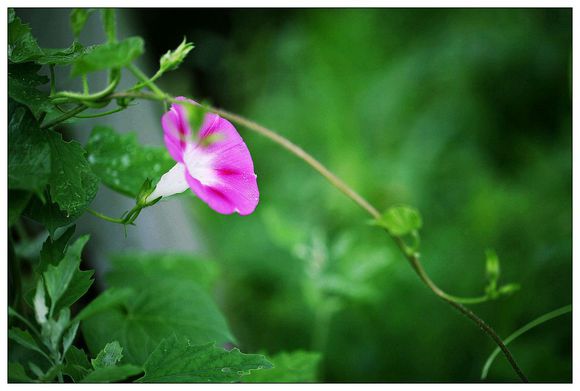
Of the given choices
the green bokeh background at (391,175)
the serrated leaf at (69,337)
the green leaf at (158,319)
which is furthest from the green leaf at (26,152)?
the green bokeh background at (391,175)

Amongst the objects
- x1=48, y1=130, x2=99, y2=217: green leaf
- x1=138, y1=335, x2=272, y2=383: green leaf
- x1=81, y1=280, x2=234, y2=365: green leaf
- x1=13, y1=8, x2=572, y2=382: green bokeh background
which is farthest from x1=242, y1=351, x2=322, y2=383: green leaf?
x1=13, y1=8, x2=572, y2=382: green bokeh background

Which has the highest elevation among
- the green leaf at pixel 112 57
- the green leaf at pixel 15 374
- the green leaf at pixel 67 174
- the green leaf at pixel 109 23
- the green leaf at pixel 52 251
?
the green leaf at pixel 109 23

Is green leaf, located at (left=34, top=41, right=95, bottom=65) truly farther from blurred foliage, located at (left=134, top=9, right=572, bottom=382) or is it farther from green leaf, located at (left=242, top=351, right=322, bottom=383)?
blurred foliage, located at (left=134, top=9, right=572, bottom=382)

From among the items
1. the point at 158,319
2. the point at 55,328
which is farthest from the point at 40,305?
the point at 158,319

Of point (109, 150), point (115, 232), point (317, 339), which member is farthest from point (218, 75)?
point (109, 150)

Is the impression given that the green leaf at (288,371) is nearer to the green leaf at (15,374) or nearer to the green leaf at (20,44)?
the green leaf at (15,374)

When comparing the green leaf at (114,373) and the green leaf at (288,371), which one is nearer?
the green leaf at (114,373)
